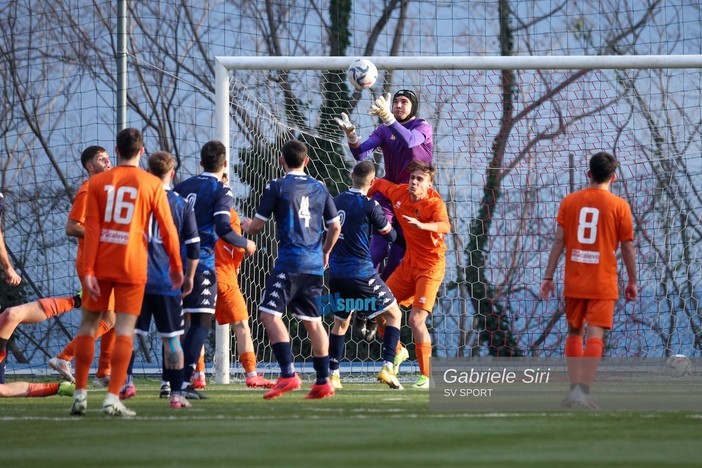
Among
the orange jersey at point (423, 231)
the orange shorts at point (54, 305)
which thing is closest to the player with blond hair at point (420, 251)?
the orange jersey at point (423, 231)

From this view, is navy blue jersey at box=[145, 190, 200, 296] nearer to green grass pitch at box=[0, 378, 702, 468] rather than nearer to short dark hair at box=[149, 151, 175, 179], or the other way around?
short dark hair at box=[149, 151, 175, 179]

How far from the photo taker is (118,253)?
268 inches

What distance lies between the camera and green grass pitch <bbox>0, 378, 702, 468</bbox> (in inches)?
189

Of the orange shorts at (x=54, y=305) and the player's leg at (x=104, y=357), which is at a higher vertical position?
the orange shorts at (x=54, y=305)

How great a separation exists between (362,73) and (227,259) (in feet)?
6.19

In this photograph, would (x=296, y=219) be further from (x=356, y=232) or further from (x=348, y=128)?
(x=348, y=128)

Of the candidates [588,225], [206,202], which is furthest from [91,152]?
[588,225]

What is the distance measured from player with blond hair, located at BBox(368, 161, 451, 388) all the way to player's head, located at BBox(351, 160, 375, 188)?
442 mm

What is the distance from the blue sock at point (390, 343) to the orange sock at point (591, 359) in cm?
248

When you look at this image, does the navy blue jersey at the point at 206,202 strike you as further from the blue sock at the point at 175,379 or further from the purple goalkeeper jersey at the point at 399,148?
the purple goalkeeper jersey at the point at 399,148

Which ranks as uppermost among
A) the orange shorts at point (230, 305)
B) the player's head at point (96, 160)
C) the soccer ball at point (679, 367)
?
the player's head at point (96, 160)

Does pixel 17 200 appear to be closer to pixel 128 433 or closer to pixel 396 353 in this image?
pixel 396 353

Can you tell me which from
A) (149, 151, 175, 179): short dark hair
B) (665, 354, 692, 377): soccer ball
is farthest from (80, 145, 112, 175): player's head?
(665, 354, 692, 377): soccer ball

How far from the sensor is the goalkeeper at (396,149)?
10.3 metres
